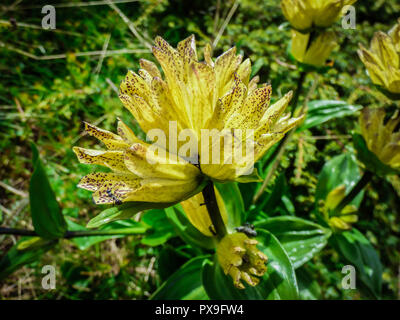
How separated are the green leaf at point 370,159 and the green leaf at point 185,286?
761 mm

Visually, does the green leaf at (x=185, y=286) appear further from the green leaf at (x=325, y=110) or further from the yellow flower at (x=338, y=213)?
the green leaf at (x=325, y=110)

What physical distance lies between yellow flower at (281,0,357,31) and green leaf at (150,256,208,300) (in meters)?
1.01

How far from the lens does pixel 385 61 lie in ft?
3.65

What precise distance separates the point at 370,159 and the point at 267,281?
0.65 meters

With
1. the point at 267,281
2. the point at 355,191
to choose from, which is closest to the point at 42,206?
the point at 267,281

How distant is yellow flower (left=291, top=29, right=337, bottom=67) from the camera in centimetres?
122

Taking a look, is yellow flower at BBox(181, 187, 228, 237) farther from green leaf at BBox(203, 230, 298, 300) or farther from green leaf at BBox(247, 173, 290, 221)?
green leaf at BBox(247, 173, 290, 221)

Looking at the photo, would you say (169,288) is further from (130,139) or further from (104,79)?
A: (104,79)

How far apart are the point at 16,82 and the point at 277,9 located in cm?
204

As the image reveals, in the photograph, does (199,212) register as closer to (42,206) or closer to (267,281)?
(267,281)

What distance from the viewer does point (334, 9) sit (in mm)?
1109

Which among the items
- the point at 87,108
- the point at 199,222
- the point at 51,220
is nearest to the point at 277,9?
the point at 87,108

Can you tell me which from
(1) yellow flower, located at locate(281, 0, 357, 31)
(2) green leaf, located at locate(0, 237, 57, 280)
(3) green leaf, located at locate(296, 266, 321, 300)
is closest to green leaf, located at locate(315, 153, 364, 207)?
Result: (3) green leaf, located at locate(296, 266, 321, 300)

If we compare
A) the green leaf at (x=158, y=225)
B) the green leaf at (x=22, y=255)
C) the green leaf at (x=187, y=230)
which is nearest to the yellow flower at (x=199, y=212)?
the green leaf at (x=187, y=230)
